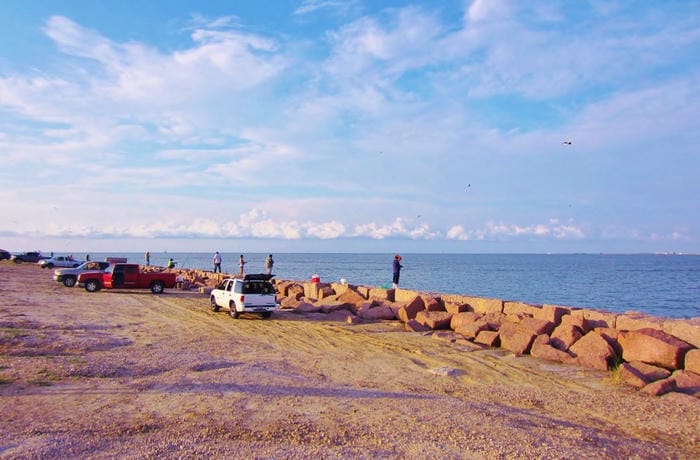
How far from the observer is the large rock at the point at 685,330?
11805 mm

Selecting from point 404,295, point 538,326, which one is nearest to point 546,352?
point 538,326

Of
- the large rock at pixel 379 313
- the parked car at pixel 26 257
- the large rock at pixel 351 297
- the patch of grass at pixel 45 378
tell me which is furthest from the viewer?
the parked car at pixel 26 257

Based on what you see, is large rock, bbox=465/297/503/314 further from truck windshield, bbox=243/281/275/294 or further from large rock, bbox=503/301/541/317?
truck windshield, bbox=243/281/275/294

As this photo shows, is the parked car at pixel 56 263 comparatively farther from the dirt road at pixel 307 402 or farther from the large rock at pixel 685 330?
the large rock at pixel 685 330

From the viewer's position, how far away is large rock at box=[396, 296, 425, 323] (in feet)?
60.7

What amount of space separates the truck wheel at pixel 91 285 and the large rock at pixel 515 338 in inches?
897

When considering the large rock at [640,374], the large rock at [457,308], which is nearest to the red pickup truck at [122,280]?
the large rock at [457,308]

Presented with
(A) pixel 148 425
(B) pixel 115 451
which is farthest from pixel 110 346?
(B) pixel 115 451

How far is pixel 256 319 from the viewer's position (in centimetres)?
1988

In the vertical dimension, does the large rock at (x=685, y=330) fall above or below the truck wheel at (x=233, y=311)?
above

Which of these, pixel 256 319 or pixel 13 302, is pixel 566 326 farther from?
pixel 13 302

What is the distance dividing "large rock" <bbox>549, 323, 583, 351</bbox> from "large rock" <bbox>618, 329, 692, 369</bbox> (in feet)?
3.57

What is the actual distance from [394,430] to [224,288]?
49.0 ft

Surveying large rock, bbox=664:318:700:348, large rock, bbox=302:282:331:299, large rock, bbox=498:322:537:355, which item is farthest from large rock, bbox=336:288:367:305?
large rock, bbox=664:318:700:348
